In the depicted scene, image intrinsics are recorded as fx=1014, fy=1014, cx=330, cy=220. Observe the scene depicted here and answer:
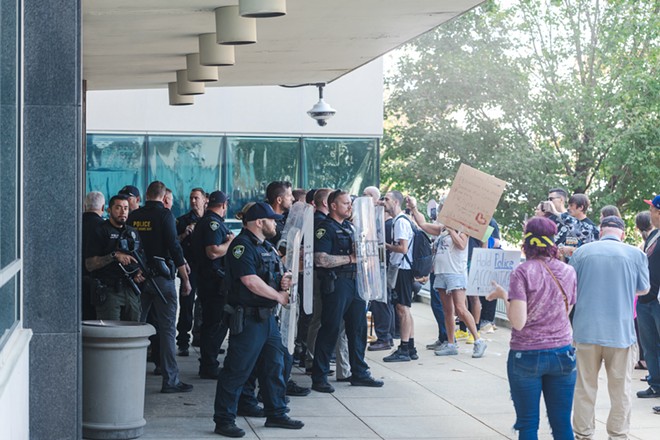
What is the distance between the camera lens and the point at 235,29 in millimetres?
9359

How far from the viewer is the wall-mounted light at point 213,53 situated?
10.9m

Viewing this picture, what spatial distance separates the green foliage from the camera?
27.1 m

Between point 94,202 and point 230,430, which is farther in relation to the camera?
point 94,202

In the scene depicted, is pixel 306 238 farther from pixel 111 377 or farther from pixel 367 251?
pixel 111 377

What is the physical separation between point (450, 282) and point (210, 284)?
3.42m

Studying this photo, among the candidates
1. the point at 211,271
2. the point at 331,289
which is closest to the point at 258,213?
the point at 331,289

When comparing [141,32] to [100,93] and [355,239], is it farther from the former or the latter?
[100,93]

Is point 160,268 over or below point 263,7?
below

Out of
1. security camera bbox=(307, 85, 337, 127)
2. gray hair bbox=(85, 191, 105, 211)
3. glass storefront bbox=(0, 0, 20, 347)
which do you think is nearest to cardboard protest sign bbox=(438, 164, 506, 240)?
gray hair bbox=(85, 191, 105, 211)

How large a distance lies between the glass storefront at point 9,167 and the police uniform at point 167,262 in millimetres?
3186

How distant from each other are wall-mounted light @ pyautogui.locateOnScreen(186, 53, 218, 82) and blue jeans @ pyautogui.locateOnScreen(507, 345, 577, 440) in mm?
6600

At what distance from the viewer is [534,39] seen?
98.9 feet

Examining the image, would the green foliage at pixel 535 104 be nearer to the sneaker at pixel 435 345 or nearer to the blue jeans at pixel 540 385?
the sneaker at pixel 435 345

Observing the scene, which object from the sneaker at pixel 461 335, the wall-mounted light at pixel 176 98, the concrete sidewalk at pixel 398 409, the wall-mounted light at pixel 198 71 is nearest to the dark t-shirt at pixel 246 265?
the concrete sidewalk at pixel 398 409
